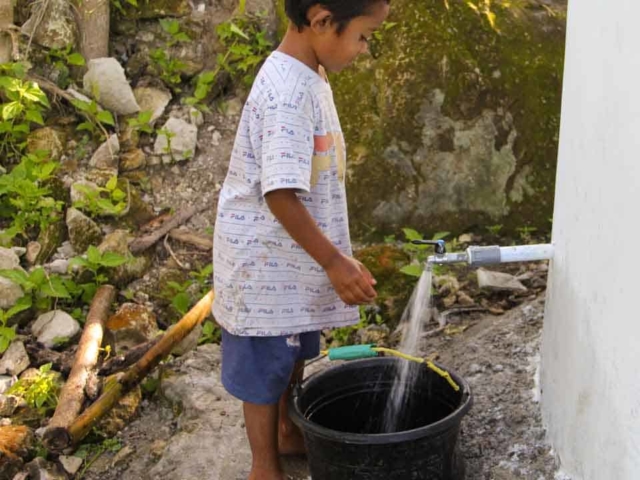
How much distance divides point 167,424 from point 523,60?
2.20 metres

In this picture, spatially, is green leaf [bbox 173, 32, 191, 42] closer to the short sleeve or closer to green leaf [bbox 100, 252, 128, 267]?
green leaf [bbox 100, 252, 128, 267]

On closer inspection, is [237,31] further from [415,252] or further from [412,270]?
[412,270]

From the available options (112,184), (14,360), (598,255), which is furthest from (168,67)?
(598,255)

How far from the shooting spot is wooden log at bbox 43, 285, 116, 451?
2668 mm

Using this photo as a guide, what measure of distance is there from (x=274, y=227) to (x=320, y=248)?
166 millimetres

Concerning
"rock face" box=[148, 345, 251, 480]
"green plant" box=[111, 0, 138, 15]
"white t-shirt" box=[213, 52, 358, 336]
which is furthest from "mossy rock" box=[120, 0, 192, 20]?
"white t-shirt" box=[213, 52, 358, 336]

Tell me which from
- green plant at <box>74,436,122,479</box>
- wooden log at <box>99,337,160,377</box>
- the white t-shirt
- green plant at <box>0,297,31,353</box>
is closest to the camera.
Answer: the white t-shirt

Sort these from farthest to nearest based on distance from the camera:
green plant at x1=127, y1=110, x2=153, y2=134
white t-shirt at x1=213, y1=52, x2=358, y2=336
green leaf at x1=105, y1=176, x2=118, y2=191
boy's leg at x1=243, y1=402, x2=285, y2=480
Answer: green plant at x1=127, y1=110, x2=153, y2=134 → green leaf at x1=105, y1=176, x2=118, y2=191 → boy's leg at x1=243, y1=402, x2=285, y2=480 → white t-shirt at x1=213, y1=52, x2=358, y2=336

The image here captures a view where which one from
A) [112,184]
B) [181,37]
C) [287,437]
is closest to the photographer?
[287,437]

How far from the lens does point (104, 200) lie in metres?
3.81

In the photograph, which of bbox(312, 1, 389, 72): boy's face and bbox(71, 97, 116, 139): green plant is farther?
bbox(71, 97, 116, 139): green plant

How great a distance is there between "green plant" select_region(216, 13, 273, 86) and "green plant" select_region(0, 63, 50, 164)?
0.96m

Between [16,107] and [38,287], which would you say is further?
[16,107]

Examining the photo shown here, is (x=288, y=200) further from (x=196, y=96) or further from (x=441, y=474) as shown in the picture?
(x=196, y=96)
